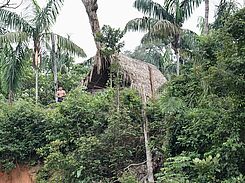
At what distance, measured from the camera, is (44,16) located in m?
12.5

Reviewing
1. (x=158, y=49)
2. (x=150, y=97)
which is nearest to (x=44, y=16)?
(x=150, y=97)

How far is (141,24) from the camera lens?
46.5 feet

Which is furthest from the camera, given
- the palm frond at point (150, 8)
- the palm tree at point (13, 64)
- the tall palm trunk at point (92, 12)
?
the palm frond at point (150, 8)

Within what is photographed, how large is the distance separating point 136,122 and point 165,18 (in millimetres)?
6442

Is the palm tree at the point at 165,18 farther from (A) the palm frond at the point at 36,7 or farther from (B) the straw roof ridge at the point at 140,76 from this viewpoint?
(A) the palm frond at the point at 36,7

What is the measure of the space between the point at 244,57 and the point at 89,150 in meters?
3.55

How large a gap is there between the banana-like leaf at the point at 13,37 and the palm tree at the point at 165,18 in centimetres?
365

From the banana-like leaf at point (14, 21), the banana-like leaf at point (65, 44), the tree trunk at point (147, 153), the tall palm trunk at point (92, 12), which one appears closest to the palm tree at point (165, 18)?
the tall palm trunk at point (92, 12)

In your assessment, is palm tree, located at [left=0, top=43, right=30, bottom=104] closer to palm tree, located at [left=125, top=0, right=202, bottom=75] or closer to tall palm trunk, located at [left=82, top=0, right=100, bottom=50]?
tall palm trunk, located at [left=82, top=0, right=100, bottom=50]

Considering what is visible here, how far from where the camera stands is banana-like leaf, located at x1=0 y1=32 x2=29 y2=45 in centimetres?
1172

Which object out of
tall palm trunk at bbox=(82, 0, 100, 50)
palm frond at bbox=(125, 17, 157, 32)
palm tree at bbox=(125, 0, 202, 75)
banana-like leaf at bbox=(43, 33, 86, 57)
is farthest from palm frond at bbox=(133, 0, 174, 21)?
banana-like leaf at bbox=(43, 33, 86, 57)

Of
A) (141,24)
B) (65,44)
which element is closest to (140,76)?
(65,44)

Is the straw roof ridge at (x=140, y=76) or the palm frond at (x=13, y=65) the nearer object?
the straw roof ridge at (x=140, y=76)

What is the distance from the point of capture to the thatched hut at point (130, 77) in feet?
34.9
